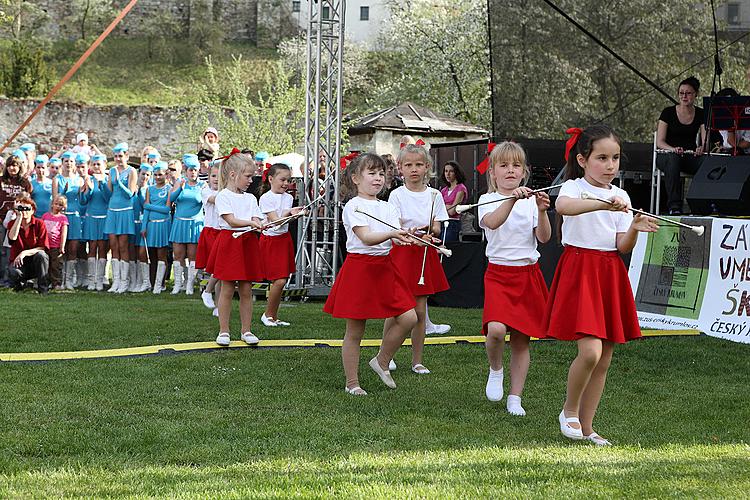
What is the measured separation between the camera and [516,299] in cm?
616

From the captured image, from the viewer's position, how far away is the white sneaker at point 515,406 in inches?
236

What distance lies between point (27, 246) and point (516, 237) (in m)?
9.90

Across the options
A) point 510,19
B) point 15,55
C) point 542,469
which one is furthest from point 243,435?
point 15,55

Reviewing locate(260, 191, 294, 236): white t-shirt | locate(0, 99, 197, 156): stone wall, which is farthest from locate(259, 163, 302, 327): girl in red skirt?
locate(0, 99, 197, 156): stone wall

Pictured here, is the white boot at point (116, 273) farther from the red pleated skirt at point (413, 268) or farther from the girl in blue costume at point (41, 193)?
the red pleated skirt at point (413, 268)

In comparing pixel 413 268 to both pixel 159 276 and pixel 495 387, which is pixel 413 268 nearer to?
pixel 495 387

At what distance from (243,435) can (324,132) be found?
8.86 meters

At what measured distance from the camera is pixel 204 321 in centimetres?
1045

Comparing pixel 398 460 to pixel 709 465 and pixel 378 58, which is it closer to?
pixel 709 465

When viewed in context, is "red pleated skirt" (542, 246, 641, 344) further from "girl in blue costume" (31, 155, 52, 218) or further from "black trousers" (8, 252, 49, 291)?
"girl in blue costume" (31, 155, 52, 218)

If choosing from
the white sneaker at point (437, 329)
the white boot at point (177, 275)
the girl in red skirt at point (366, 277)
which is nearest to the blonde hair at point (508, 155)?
the girl in red skirt at point (366, 277)

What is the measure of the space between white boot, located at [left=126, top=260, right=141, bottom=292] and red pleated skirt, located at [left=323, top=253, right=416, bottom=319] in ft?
29.1

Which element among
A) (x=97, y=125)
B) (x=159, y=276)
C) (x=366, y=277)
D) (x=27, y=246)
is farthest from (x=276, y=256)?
(x=97, y=125)

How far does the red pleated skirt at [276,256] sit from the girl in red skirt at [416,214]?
206 cm
